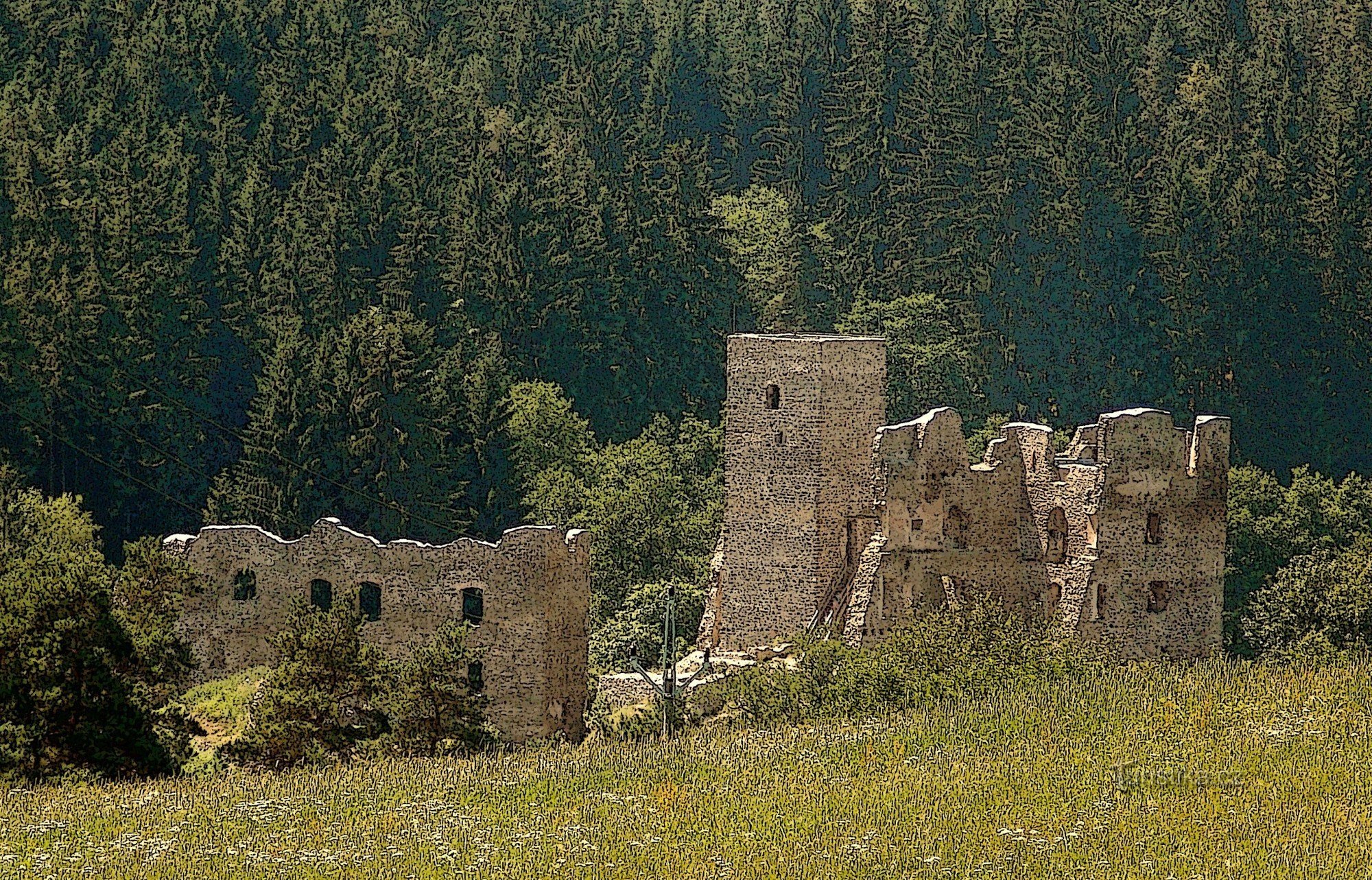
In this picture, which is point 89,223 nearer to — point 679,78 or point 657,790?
point 679,78

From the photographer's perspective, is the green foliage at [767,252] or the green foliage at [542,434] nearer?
the green foliage at [542,434]

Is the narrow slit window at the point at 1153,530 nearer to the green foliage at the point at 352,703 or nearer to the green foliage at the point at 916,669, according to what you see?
the green foliage at the point at 916,669

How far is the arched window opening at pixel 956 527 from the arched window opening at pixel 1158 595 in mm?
2852

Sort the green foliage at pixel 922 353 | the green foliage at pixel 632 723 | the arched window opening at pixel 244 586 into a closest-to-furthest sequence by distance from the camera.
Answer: the green foliage at pixel 632 723 < the arched window opening at pixel 244 586 < the green foliage at pixel 922 353

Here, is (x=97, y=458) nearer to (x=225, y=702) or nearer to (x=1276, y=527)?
(x=225, y=702)

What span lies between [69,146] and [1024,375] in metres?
27.0

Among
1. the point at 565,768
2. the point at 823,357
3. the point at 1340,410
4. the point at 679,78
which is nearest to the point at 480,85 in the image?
the point at 679,78

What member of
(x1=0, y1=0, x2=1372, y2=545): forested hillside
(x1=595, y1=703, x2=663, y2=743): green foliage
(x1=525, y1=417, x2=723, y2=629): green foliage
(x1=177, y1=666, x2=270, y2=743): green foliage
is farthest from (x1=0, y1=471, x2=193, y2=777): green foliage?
(x1=0, y1=0, x2=1372, y2=545): forested hillside

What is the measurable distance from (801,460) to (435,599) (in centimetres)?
617

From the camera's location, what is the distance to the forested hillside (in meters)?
61.6

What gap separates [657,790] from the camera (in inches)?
1092

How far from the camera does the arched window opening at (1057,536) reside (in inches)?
1586

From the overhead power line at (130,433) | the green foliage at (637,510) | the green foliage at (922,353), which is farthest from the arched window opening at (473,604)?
the green foliage at (922,353)

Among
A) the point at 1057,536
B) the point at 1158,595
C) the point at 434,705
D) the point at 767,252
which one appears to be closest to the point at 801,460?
the point at 1057,536
